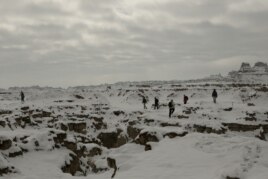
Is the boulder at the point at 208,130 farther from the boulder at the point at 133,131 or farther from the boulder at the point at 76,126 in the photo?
the boulder at the point at 76,126

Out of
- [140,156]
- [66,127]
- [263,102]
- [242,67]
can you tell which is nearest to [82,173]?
[140,156]

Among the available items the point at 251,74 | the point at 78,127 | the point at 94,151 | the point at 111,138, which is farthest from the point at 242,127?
the point at 251,74

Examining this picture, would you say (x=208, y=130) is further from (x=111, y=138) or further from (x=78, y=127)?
(x=78, y=127)

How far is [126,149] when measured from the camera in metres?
17.9

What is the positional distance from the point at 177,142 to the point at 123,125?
50.1 ft

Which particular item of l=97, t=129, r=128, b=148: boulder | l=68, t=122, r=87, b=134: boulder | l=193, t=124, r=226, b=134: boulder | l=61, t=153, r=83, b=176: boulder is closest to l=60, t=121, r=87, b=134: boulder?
l=68, t=122, r=87, b=134: boulder

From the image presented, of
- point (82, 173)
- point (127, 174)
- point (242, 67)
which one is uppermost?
point (242, 67)

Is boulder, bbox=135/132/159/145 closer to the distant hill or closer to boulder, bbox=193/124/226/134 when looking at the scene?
boulder, bbox=193/124/226/134

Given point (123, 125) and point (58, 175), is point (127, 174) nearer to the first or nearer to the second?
point (58, 175)

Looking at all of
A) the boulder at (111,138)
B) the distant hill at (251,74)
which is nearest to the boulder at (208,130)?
the boulder at (111,138)

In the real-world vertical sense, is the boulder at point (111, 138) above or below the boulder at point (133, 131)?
below

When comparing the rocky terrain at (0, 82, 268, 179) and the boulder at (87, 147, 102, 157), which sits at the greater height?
the rocky terrain at (0, 82, 268, 179)

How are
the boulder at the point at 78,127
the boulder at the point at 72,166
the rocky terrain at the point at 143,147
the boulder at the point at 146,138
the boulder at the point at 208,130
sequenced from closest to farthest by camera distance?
the rocky terrain at the point at 143,147, the boulder at the point at 72,166, the boulder at the point at 146,138, the boulder at the point at 208,130, the boulder at the point at 78,127

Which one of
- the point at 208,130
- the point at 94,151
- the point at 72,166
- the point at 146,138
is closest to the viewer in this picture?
the point at 72,166
